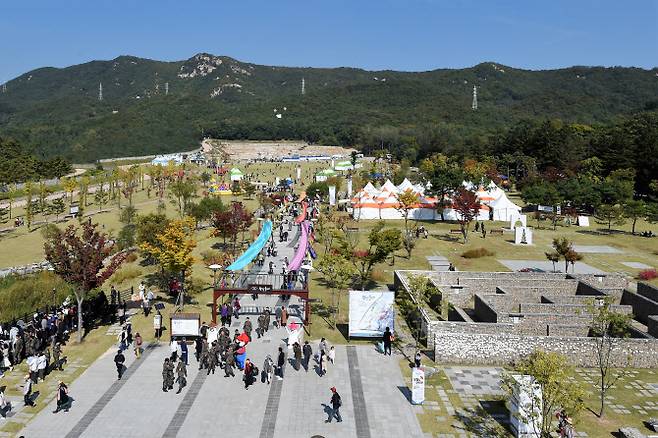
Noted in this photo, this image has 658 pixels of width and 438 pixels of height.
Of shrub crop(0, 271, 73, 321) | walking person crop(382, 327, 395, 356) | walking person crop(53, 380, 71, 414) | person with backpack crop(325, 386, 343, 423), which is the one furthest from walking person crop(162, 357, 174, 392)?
shrub crop(0, 271, 73, 321)

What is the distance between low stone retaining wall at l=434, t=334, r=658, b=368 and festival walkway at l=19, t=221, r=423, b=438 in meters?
2.61

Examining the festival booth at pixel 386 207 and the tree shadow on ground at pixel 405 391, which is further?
the festival booth at pixel 386 207

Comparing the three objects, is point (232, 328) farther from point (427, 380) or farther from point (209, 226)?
point (209, 226)

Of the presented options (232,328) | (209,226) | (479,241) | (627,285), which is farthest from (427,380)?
(209,226)

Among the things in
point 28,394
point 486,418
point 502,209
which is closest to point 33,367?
point 28,394

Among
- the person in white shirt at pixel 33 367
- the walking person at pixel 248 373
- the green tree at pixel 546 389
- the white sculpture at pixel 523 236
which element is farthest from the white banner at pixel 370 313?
the white sculpture at pixel 523 236

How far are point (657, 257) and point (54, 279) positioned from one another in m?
36.1

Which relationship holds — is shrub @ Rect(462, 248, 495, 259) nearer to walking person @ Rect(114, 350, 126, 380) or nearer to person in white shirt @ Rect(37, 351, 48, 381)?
walking person @ Rect(114, 350, 126, 380)

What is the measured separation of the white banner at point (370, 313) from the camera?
2023cm

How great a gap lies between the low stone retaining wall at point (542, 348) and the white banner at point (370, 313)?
2.27 metres

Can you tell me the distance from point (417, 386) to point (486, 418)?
1956 mm

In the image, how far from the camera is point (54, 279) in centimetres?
2506

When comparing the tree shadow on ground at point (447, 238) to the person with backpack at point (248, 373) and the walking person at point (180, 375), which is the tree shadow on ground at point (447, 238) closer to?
the person with backpack at point (248, 373)

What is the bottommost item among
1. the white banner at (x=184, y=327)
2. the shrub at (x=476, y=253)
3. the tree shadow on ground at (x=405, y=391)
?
the tree shadow on ground at (x=405, y=391)
